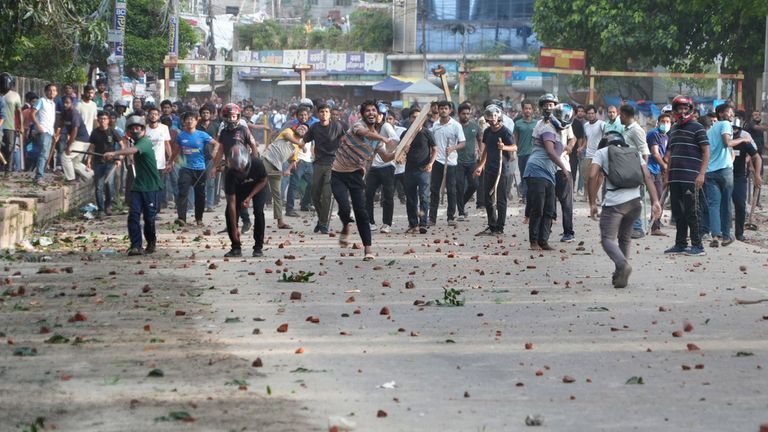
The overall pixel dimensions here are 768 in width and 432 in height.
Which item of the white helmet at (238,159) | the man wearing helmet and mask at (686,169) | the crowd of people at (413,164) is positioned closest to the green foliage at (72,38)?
the crowd of people at (413,164)

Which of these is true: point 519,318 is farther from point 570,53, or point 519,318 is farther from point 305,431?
point 570,53

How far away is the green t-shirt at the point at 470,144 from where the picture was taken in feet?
67.7

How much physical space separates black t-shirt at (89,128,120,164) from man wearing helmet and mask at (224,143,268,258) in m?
5.83

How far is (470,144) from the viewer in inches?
823

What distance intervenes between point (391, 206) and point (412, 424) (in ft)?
39.3

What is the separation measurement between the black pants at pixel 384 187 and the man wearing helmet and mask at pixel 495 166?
1.31 m

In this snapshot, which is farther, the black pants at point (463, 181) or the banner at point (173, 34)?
the banner at point (173, 34)

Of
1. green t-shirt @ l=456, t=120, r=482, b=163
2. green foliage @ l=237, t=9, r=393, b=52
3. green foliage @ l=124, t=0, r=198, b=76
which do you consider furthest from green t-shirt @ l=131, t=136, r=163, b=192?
green foliage @ l=237, t=9, r=393, b=52

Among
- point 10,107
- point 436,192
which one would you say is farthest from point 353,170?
point 10,107

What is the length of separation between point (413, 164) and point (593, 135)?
5.11 m

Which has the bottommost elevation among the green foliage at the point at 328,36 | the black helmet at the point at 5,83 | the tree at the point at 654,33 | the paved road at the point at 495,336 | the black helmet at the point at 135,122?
the paved road at the point at 495,336

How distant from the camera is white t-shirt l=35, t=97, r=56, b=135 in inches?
875

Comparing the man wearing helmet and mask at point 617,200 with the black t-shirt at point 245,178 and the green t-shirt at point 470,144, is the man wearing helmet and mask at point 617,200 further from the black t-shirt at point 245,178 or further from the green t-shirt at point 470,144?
the green t-shirt at point 470,144

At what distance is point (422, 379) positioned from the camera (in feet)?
25.1
